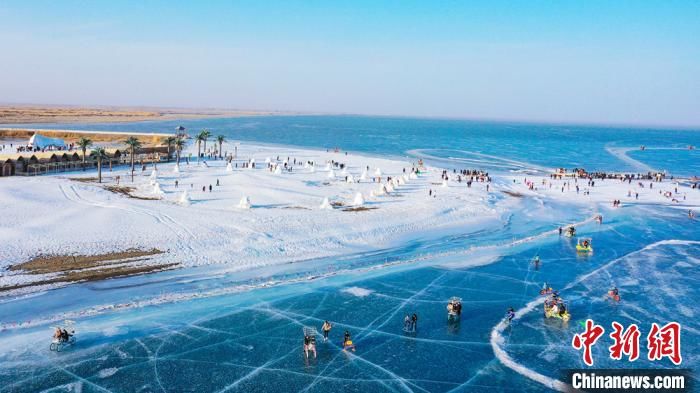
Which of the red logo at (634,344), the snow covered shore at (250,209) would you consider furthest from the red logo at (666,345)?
the snow covered shore at (250,209)

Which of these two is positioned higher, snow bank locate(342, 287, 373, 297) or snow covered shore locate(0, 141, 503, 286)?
snow covered shore locate(0, 141, 503, 286)

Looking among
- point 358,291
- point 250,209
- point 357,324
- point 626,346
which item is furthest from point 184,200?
point 626,346

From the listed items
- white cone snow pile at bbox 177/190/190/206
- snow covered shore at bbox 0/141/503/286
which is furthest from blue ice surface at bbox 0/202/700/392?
white cone snow pile at bbox 177/190/190/206

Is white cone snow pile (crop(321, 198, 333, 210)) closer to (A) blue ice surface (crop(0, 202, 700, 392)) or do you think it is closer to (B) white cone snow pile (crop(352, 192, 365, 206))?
(B) white cone snow pile (crop(352, 192, 365, 206))

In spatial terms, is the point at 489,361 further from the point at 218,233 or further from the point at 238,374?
the point at 218,233

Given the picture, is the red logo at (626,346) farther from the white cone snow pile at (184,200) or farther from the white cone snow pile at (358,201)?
the white cone snow pile at (184,200)

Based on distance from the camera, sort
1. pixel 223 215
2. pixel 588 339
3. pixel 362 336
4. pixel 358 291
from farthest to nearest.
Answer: pixel 223 215 < pixel 358 291 < pixel 362 336 < pixel 588 339

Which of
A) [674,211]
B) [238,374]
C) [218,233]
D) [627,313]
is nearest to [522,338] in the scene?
[627,313]

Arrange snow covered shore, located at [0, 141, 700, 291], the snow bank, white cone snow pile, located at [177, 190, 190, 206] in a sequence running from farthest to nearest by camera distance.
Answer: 1. white cone snow pile, located at [177, 190, 190, 206]
2. snow covered shore, located at [0, 141, 700, 291]
3. the snow bank

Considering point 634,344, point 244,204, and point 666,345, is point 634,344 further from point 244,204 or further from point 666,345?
point 244,204

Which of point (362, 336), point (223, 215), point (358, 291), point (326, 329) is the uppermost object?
point (223, 215)

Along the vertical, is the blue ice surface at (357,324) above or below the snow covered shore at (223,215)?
below
